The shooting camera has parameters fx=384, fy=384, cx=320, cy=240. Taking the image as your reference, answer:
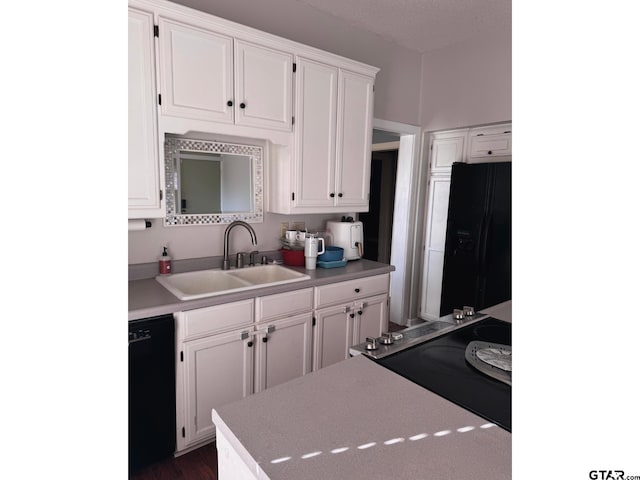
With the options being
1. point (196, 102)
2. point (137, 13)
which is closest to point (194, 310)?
point (196, 102)

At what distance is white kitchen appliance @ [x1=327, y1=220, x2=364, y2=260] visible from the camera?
9.71 ft

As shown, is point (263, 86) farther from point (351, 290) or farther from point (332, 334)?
point (332, 334)

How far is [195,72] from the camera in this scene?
202cm

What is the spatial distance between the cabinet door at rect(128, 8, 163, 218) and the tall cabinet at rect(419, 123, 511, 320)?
2582mm

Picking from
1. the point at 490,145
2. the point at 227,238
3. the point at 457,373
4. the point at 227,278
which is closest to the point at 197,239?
the point at 227,238

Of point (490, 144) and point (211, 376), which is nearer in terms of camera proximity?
point (211, 376)

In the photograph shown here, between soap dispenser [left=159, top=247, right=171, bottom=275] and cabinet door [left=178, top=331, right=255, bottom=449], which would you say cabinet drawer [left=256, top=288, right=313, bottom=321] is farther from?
soap dispenser [left=159, top=247, right=171, bottom=275]

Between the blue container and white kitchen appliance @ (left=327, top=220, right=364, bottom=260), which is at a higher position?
white kitchen appliance @ (left=327, top=220, right=364, bottom=260)

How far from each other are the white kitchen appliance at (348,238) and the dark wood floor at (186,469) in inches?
63.1

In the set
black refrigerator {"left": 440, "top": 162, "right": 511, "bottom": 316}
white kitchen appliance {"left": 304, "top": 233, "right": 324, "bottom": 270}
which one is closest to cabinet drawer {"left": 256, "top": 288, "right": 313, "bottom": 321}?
white kitchen appliance {"left": 304, "top": 233, "right": 324, "bottom": 270}

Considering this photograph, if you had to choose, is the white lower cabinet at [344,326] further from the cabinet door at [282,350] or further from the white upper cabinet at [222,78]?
the white upper cabinet at [222,78]

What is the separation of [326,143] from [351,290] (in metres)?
1.03

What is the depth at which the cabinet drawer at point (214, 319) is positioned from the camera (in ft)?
6.09
